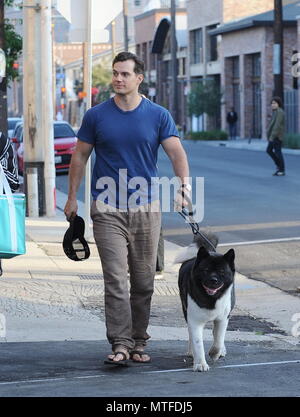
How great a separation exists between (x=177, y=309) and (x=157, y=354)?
2768mm

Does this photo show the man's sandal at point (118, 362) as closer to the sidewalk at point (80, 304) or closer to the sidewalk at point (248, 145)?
the sidewalk at point (80, 304)

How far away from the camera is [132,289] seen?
8.16m

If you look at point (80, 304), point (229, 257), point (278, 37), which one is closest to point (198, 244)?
point (229, 257)

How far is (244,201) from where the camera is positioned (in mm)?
22000

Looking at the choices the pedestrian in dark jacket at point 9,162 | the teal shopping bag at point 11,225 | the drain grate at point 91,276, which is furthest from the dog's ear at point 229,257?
the drain grate at point 91,276

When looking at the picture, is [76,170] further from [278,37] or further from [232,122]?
[232,122]

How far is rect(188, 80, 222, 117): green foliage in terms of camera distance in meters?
63.3

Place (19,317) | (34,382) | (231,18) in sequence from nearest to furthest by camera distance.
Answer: (34,382), (19,317), (231,18)

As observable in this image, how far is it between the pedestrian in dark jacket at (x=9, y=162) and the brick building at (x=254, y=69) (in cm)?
4283

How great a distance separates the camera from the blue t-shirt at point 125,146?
25.6 ft

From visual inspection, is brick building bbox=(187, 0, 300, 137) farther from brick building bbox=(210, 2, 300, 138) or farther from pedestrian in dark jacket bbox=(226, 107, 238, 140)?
pedestrian in dark jacket bbox=(226, 107, 238, 140)

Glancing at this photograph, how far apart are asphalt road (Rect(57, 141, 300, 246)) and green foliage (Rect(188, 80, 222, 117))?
88.0ft
